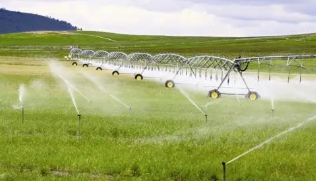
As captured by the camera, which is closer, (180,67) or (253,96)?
(253,96)

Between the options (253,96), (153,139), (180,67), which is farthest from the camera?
(180,67)

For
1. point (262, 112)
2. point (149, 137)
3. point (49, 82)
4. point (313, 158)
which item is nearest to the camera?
point (313, 158)

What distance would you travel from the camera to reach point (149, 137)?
30.9 metres

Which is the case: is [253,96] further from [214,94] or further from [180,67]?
[180,67]

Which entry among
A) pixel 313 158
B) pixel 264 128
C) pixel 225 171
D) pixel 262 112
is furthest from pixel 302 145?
pixel 262 112

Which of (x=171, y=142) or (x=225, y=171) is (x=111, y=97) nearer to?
(x=171, y=142)

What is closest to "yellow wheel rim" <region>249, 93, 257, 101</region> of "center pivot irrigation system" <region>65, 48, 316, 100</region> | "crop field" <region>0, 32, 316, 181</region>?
"center pivot irrigation system" <region>65, 48, 316, 100</region>

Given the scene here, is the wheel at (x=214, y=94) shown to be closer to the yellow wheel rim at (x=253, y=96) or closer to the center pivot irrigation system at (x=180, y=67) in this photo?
the center pivot irrigation system at (x=180, y=67)

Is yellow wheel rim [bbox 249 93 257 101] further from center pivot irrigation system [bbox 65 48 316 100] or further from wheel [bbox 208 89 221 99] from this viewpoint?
wheel [bbox 208 89 221 99]

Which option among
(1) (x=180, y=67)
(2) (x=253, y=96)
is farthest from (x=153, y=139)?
(1) (x=180, y=67)

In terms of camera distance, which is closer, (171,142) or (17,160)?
(17,160)

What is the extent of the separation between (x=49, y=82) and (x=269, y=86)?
1189 inches

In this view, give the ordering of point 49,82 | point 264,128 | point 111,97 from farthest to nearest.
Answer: point 49,82, point 111,97, point 264,128

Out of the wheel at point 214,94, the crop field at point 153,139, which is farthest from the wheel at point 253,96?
the wheel at point 214,94
